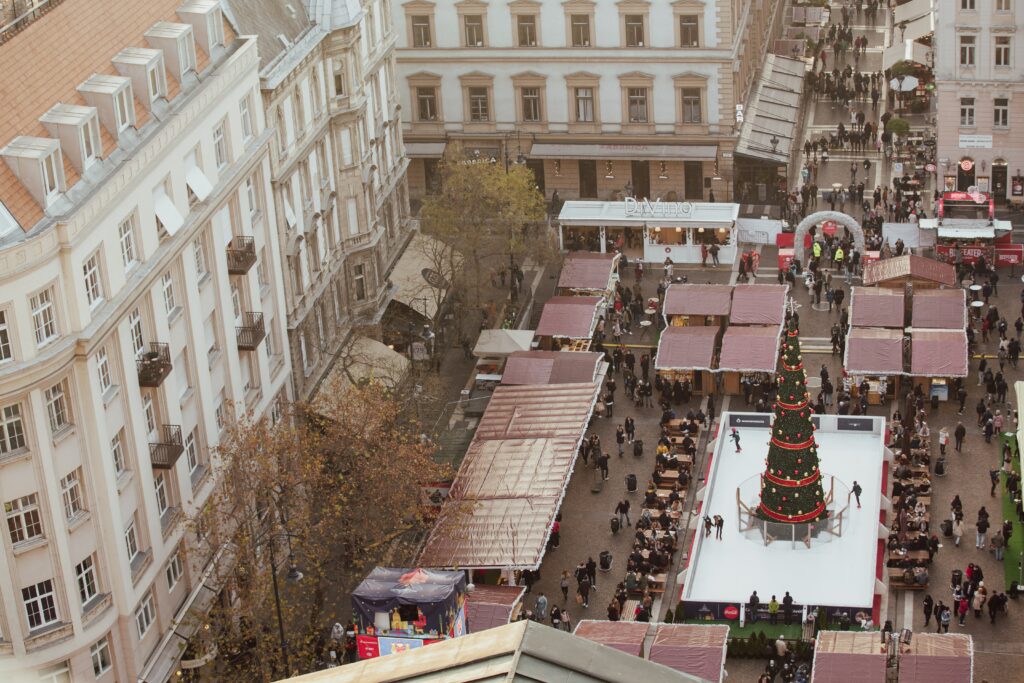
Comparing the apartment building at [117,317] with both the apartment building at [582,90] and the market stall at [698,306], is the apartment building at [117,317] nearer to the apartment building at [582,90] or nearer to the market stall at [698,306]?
the market stall at [698,306]

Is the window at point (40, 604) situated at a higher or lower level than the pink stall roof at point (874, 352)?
lower

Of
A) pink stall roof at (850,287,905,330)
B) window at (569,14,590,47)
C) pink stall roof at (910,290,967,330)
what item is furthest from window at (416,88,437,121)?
pink stall roof at (910,290,967,330)

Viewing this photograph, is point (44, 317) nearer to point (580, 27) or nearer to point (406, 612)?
point (406, 612)

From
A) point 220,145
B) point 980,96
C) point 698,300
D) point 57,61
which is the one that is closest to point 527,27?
point 698,300

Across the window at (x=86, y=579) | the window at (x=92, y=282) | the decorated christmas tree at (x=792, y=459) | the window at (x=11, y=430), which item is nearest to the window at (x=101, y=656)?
the window at (x=86, y=579)

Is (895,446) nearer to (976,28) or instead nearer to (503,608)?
(503,608)

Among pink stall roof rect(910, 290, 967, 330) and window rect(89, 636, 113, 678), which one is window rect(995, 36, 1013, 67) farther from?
window rect(89, 636, 113, 678)
